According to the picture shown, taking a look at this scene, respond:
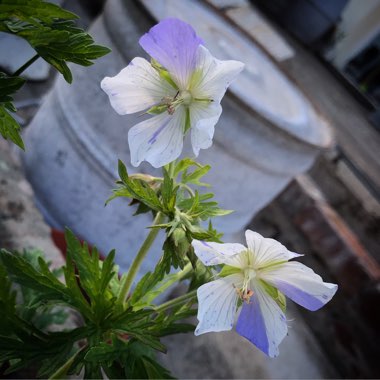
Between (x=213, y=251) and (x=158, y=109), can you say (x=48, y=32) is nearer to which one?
(x=158, y=109)

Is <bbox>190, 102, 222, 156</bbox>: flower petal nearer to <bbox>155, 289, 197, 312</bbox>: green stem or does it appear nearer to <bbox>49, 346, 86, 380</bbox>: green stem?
<bbox>155, 289, 197, 312</bbox>: green stem

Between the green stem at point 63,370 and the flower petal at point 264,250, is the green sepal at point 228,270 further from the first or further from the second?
the green stem at point 63,370

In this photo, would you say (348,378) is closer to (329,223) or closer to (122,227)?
(329,223)

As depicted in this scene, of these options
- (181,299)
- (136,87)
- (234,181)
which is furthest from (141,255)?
(234,181)

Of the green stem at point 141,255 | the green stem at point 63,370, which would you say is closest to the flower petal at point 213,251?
the green stem at point 141,255

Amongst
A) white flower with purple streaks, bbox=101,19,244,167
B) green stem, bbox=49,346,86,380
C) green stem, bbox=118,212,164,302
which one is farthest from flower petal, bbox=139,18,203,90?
green stem, bbox=49,346,86,380

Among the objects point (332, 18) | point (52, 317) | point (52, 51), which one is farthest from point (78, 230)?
point (332, 18)
